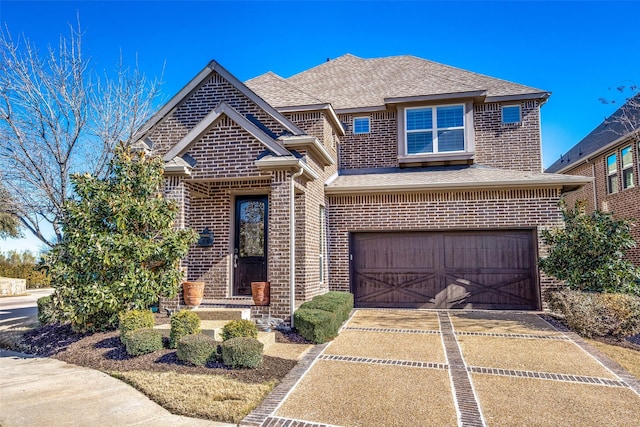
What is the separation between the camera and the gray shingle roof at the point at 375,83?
1221 cm

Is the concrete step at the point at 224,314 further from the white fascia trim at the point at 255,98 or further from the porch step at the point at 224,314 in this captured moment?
the white fascia trim at the point at 255,98

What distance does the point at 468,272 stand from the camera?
11.0 m

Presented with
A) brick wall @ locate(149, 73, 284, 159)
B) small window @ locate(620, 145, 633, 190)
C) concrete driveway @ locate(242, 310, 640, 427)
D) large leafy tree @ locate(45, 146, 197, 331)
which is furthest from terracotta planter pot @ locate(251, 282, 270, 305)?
small window @ locate(620, 145, 633, 190)

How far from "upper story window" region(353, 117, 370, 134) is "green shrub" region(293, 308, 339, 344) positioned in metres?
7.39

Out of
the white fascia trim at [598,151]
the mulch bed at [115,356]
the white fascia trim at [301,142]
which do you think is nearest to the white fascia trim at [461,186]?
the white fascia trim at [301,142]

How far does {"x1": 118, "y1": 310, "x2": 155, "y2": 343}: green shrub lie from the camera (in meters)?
6.28

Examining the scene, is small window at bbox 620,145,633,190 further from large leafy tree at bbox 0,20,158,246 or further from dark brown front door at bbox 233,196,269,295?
large leafy tree at bbox 0,20,158,246

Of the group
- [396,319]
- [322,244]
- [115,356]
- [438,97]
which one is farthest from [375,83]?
[115,356]

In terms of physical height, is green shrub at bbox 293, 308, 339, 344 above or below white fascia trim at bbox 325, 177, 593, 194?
below

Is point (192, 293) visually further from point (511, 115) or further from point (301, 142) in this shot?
point (511, 115)

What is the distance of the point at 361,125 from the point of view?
13195mm

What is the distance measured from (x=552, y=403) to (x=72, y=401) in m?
5.39

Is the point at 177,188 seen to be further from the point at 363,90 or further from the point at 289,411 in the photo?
the point at 363,90

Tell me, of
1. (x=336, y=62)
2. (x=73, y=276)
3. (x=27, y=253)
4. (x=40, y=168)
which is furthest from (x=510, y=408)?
(x=27, y=253)
